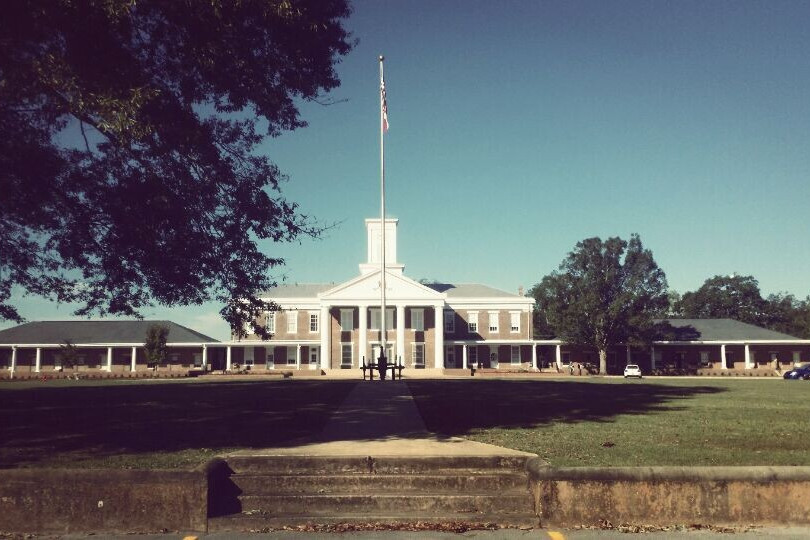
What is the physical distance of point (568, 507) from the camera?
23.8 feet

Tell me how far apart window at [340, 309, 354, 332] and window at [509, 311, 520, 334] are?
16.8 m

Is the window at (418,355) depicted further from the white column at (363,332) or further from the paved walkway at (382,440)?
the paved walkway at (382,440)

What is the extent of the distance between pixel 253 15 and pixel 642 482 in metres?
10.1

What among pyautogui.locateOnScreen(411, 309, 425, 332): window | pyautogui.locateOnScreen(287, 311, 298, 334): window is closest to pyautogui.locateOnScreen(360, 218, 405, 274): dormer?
pyautogui.locateOnScreen(411, 309, 425, 332): window

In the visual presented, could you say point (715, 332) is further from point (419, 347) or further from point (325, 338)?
point (325, 338)

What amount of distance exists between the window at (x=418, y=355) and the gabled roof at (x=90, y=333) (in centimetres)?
2064

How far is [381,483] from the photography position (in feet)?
26.1

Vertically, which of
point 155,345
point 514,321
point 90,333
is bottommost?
point 155,345

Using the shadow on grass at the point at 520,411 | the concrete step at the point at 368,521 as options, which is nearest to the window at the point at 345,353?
the shadow on grass at the point at 520,411

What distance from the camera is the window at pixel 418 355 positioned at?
196 ft

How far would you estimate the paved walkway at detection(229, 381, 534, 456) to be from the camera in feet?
28.5

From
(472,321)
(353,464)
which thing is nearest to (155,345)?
(472,321)

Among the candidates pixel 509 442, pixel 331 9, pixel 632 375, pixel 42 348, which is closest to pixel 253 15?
pixel 331 9

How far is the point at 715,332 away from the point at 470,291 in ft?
89.0
